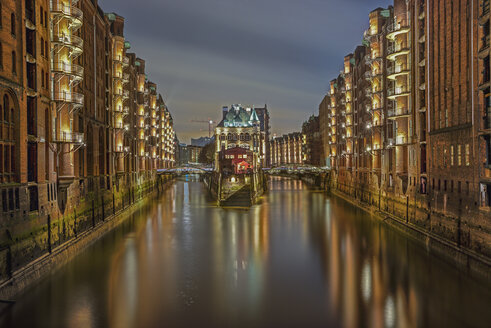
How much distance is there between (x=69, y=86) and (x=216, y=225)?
76.0 feet

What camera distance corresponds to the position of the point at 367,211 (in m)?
53.7

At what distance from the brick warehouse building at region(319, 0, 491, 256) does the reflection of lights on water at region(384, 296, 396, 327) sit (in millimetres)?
6190

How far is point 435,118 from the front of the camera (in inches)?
1292

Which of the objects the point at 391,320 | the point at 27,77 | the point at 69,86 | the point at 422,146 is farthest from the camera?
the point at 422,146

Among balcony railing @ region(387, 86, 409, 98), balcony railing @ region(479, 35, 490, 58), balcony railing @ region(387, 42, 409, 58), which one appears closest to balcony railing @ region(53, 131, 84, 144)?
balcony railing @ region(479, 35, 490, 58)

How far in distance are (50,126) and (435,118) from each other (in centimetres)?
2871

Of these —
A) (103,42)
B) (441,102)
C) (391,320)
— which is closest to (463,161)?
(441,102)

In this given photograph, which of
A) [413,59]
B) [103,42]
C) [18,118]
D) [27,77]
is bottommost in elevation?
[18,118]

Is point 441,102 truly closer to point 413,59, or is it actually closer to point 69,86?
A: point 413,59

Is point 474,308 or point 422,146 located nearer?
point 474,308

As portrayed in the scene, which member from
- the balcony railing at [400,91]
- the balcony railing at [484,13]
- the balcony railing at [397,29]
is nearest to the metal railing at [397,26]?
the balcony railing at [397,29]

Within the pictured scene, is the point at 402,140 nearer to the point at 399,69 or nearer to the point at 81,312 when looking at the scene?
the point at 399,69

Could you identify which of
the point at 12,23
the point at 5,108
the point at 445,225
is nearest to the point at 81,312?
the point at 5,108

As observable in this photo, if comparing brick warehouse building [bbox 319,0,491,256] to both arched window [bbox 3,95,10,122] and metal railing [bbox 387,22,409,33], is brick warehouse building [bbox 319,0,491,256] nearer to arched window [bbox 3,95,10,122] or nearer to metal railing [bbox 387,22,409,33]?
metal railing [bbox 387,22,409,33]
